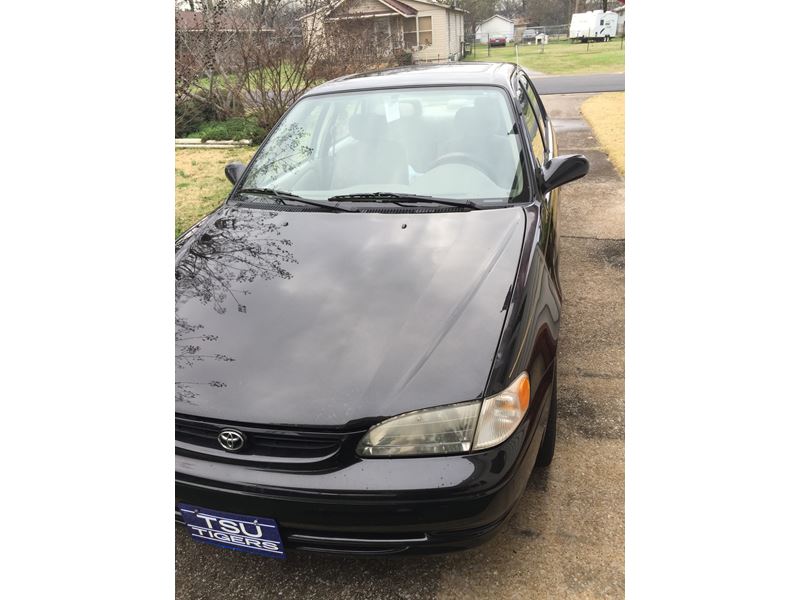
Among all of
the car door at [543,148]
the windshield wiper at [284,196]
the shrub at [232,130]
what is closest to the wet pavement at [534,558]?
the car door at [543,148]

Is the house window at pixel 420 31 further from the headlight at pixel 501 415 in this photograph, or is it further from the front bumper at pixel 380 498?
the front bumper at pixel 380 498

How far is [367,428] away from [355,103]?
6.83ft

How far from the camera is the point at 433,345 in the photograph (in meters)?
1.77

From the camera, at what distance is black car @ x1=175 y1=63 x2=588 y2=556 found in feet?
5.29

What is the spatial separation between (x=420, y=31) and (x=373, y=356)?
31.2 m

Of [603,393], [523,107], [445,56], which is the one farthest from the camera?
[445,56]

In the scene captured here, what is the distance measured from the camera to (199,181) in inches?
297

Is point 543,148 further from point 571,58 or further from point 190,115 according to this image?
point 571,58

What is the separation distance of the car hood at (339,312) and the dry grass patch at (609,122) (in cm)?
521

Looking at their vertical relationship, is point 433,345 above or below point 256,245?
below

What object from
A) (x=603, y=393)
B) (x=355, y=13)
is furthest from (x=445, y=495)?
(x=355, y=13)

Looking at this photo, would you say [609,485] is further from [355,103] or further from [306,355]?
[355,103]

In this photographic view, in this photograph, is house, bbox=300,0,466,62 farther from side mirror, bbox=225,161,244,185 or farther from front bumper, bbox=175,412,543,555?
front bumper, bbox=175,412,543,555

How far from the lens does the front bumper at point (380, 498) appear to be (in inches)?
62.0
